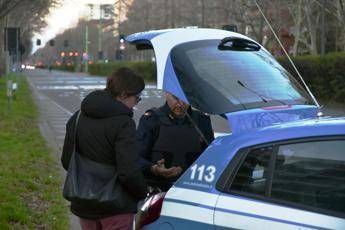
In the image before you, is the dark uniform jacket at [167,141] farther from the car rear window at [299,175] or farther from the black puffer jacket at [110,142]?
the car rear window at [299,175]

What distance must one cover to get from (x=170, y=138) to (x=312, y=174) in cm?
172

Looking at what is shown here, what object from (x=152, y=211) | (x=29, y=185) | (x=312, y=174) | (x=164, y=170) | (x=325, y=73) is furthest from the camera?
(x=325, y=73)

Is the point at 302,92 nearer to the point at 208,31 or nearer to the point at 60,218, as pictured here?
the point at 208,31

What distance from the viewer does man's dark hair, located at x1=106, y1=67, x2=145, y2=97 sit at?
14.6ft

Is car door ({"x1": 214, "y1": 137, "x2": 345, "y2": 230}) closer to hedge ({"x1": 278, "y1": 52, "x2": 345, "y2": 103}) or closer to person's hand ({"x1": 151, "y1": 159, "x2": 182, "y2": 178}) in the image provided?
person's hand ({"x1": 151, "y1": 159, "x2": 182, "y2": 178})

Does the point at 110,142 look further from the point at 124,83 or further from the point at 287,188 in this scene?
the point at 287,188

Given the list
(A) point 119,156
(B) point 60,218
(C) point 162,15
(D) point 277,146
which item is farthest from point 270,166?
(C) point 162,15

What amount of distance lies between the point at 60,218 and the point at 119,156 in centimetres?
358

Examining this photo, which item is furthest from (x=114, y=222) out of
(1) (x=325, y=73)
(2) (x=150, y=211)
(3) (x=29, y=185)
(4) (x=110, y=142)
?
(1) (x=325, y=73)

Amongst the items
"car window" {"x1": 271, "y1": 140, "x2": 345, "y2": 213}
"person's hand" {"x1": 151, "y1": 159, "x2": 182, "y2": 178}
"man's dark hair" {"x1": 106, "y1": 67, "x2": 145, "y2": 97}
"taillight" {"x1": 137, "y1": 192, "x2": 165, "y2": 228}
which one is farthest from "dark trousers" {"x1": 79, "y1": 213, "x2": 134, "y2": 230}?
"car window" {"x1": 271, "y1": 140, "x2": 345, "y2": 213}

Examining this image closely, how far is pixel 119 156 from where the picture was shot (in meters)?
4.22

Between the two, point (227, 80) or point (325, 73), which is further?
point (325, 73)

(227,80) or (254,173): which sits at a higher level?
(227,80)

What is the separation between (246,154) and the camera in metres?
3.65
